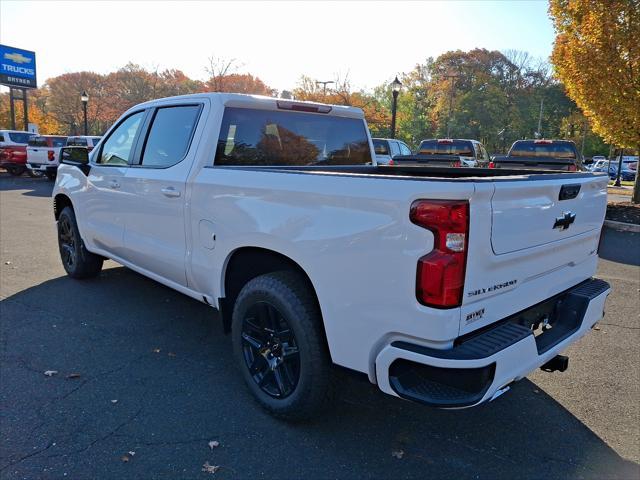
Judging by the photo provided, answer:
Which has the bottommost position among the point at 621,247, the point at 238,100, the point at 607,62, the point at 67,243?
the point at 621,247

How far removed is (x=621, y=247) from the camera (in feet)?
28.9

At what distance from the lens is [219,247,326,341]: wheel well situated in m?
2.88

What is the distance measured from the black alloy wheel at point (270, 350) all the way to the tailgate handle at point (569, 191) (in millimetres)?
1669

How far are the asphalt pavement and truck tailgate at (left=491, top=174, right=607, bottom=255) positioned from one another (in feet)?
3.37

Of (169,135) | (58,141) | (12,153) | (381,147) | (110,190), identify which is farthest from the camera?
(12,153)

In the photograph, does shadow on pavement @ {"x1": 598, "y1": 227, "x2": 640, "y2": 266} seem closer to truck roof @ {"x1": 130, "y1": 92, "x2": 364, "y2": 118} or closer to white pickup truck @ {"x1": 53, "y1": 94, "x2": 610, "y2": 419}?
white pickup truck @ {"x1": 53, "y1": 94, "x2": 610, "y2": 419}

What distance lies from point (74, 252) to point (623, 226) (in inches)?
426

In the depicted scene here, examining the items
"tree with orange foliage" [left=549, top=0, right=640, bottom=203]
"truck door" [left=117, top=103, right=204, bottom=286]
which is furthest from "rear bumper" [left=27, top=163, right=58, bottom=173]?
"tree with orange foliage" [left=549, top=0, right=640, bottom=203]

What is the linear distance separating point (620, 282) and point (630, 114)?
7.50 m

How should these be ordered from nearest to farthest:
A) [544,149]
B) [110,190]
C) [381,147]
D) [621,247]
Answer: [110,190], [621,247], [544,149], [381,147]

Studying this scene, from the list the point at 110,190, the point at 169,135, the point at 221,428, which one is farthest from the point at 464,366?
the point at 110,190

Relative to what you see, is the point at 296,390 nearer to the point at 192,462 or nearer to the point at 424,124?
the point at 192,462

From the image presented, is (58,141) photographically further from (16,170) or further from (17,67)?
(17,67)

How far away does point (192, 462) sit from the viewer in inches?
102
